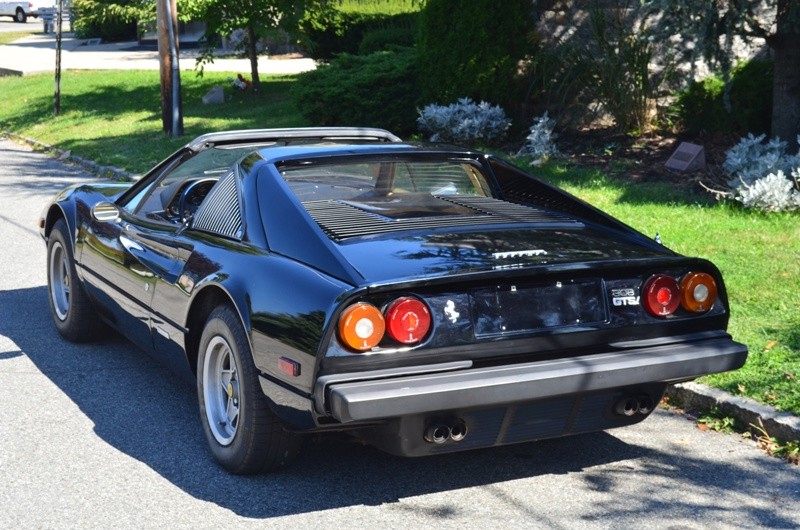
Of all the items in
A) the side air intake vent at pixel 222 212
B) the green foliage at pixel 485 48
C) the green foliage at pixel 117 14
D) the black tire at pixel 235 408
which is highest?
the green foliage at pixel 117 14

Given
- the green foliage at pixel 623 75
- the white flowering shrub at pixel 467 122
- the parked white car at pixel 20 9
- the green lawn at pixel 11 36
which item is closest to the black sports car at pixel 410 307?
the green foliage at pixel 623 75

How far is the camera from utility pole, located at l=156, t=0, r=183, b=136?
16.9 metres

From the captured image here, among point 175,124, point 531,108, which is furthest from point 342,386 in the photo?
point 175,124

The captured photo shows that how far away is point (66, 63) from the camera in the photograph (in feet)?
103

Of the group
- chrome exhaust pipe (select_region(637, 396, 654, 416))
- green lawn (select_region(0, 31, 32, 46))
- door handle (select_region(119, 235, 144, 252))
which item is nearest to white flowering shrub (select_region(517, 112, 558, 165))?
door handle (select_region(119, 235, 144, 252))

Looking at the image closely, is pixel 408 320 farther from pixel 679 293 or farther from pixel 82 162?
pixel 82 162

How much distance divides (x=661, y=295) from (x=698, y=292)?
20 centimetres

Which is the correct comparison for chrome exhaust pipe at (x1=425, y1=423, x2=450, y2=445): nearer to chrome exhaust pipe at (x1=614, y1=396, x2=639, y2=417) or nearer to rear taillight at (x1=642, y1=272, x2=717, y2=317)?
chrome exhaust pipe at (x1=614, y1=396, x2=639, y2=417)

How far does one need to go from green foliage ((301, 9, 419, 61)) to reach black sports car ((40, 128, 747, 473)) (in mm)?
16165

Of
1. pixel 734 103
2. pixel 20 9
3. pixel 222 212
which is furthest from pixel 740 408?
pixel 20 9

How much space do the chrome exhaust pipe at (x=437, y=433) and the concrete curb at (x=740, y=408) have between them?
6.03ft

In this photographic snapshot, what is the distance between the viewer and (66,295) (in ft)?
23.7

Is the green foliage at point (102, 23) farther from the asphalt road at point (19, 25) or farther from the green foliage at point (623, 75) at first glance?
the green foliage at point (623, 75)

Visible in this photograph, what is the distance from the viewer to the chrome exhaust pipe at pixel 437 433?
14.0ft
